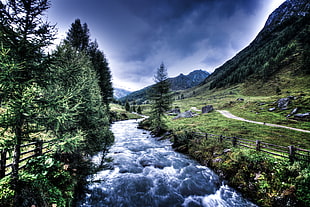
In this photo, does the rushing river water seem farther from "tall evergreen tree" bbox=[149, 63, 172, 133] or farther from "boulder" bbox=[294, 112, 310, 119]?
"boulder" bbox=[294, 112, 310, 119]

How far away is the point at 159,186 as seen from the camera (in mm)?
10016

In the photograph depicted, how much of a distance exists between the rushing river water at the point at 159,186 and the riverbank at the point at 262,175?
0.85 metres

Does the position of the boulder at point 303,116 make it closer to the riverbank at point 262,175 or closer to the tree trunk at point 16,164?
the riverbank at point 262,175

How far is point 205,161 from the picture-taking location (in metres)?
13.2

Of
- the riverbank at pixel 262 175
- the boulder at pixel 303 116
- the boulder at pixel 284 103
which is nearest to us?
the riverbank at pixel 262 175

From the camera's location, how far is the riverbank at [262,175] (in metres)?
7.12

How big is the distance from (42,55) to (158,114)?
20.3 meters

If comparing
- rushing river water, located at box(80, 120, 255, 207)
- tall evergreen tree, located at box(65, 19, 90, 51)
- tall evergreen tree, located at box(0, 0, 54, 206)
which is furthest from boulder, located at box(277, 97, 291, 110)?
tall evergreen tree, located at box(65, 19, 90, 51)

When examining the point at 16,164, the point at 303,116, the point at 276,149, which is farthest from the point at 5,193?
the point at 303,116

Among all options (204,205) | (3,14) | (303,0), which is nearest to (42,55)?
(3,14)

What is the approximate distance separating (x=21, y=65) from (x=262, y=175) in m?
15.9

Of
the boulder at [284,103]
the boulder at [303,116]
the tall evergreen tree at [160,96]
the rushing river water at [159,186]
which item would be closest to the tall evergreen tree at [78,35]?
the tall evergreen tree at [160,96]

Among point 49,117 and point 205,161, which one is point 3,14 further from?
point 205,161

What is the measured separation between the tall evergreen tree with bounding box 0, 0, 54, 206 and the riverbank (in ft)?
43.5
